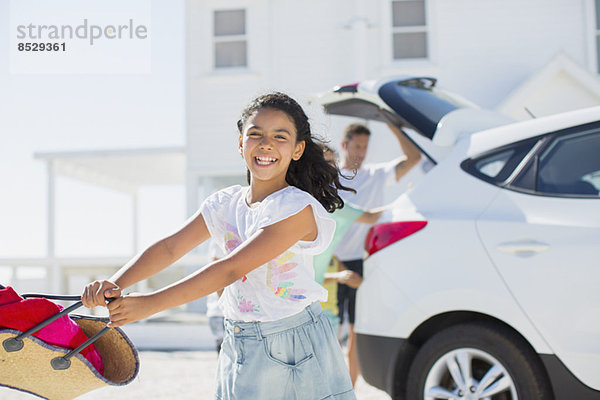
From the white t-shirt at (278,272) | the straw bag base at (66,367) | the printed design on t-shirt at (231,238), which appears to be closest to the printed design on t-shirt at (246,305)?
the white t-shirt at (278,272)

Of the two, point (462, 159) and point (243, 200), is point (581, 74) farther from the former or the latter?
point (243, 200)

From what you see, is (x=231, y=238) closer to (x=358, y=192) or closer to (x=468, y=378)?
(x=468, y=378)

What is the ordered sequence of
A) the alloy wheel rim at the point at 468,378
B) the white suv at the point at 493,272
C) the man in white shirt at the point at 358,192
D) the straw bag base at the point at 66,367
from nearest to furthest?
1. the straw bag base at the point at 66,367
2. the white suv at the point at 493,272
3. the alloy wheel rim at the point at 468,378
4. the man in white shirt at the point at 358,192

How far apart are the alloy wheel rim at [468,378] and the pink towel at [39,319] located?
1.84 meters

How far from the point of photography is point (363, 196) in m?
4.67

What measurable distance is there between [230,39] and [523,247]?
9319 mm

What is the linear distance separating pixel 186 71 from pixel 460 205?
894 cm

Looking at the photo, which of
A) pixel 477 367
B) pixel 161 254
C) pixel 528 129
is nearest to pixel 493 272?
pixel 477 367

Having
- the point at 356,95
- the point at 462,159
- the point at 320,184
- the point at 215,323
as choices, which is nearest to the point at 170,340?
the point at 215,323

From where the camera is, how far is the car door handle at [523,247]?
3.01 meters

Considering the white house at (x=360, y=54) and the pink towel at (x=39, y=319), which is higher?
the white house at (x=360, y=54)

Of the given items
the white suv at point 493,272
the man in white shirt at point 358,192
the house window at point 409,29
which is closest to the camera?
the white suv at point 493,272

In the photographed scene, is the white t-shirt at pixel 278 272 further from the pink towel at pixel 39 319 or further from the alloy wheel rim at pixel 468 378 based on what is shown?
the alloy wheel rim at pixel 468 378

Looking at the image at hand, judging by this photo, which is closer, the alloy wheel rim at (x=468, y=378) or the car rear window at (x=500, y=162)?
the alloy wheel rim at (x=468, y=378)
